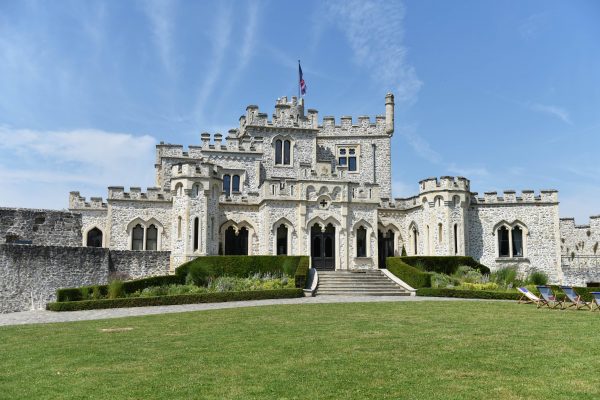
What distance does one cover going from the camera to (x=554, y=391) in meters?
9.77

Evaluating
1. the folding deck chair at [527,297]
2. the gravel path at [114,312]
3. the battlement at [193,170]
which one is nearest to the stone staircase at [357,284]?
the gravel path at [114,312]

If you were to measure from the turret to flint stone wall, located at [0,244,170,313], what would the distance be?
2551 centimetres

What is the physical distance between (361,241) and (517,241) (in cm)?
1133

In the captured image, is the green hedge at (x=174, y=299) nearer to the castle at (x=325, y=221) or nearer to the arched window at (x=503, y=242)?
the castle at (x=325, y=221)

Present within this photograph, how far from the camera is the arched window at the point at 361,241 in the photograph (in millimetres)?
40906

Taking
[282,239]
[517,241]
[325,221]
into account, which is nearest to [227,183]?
[282,239]

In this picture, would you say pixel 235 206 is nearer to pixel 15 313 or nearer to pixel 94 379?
pixel 15 313

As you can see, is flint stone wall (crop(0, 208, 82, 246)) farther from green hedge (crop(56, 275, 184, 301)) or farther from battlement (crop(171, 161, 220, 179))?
green hedge (crop(56, 275, 184, 301))

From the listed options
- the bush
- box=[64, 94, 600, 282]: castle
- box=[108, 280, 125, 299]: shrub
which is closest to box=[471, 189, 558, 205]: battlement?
box=[64, 94, 600, 282]: castle

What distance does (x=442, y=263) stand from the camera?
3731 centimetres

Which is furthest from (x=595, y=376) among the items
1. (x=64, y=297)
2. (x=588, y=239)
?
(x=588, y=239)

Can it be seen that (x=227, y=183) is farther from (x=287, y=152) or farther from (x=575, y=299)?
(x=575, y=299)

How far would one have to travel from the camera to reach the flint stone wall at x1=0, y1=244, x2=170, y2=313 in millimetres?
29609

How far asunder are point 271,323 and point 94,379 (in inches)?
325
